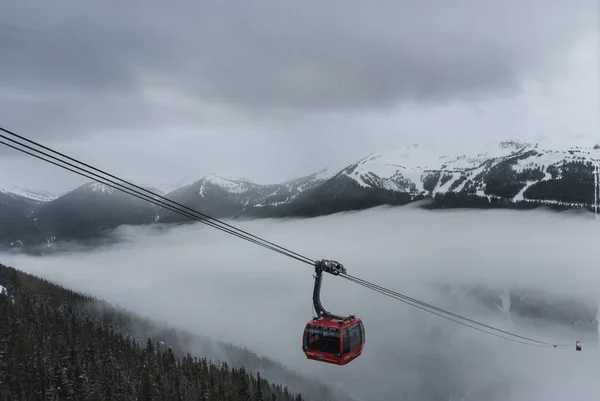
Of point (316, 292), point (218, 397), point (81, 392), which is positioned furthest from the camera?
point (218, 397)

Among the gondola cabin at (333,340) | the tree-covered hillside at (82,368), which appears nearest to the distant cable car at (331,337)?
the gondola cabin at (333,340)

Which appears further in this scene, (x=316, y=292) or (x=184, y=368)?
(x=184, y=368)

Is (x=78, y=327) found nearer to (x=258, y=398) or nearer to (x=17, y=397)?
(x=17, y=397)

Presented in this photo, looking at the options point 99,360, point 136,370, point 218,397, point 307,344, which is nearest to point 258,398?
point 218,397

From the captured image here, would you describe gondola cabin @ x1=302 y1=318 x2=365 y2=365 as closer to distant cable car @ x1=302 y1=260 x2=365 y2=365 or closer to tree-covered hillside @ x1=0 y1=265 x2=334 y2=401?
distant cable car @ x1=302 y1=260 x2=365 y2=365

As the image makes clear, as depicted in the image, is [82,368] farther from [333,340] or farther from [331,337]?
[333,340]

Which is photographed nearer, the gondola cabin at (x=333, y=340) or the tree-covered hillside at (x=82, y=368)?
the gondola cabin at (x=333, y=340)

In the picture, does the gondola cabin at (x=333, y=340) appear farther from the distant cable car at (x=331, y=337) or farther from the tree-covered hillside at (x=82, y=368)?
the tree-covered hillside at (x=82, y=368)

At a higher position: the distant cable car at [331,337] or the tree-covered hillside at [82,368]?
the distant cable car at [331,337]
